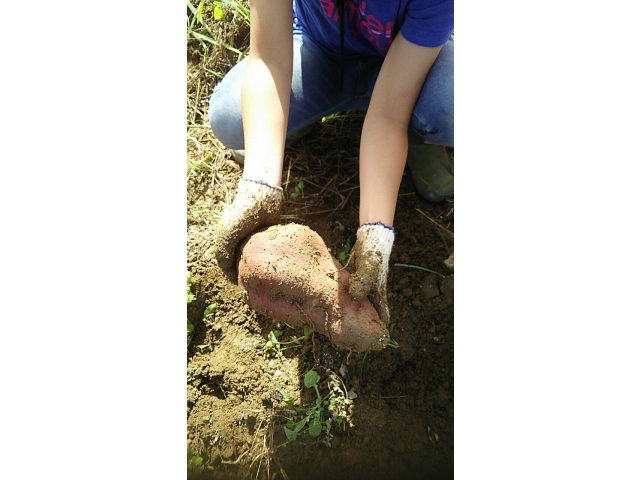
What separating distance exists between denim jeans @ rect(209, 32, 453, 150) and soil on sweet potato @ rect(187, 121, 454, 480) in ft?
0.81

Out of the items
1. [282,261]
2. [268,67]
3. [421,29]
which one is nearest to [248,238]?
[282,261]

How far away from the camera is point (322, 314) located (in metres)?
0.87

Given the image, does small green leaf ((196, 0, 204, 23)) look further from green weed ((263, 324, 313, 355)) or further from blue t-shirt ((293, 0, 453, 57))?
green weed ((263, 324, 313, 355))

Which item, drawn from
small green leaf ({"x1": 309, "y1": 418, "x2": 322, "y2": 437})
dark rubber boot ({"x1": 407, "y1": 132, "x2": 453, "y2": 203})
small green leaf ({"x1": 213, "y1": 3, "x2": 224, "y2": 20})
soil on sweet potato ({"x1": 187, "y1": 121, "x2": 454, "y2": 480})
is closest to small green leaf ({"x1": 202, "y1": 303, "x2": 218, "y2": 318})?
soil on sweet potato ({"x1": 187, "y1": 121, "x2": 454, "y2": 480})

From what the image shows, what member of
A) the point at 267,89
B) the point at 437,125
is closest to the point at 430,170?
the point at 437,125

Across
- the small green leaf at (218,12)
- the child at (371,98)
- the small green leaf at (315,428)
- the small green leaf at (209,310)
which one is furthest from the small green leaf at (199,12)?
the small green leaf at (315,428)

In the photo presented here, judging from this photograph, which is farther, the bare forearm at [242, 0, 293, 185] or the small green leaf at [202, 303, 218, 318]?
the small green leaf at [202, 303, 218, 318]

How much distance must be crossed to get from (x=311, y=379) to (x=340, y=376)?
86 mm

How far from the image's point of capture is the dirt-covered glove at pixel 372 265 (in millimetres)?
857

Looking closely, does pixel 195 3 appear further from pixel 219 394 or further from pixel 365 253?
pixel 219 394

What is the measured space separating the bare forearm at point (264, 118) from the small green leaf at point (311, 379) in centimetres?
62

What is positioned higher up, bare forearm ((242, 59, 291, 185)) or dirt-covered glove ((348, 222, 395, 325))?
bare forearm ((242, 59, 291, 185))

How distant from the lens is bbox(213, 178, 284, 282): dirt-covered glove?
→ 2.96 ft

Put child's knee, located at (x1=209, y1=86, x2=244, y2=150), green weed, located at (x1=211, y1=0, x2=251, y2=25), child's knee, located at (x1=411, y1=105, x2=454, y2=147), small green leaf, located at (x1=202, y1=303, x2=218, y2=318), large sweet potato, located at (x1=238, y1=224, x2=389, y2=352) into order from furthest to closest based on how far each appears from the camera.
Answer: green weed, located at (x1=211, y1=0, x2=251, y2=25) → small green leaf, located at (x1=202, y1=303, x2=218, y2=318) → child's knee, located at (x1=209, y1=86, x2=244, y2=150) → child's knee, located at (x1=411, y1=105, x2=454, y2=147) → large sweet potato, located at (x1=238, y1=224, x2=389, y2=352)
